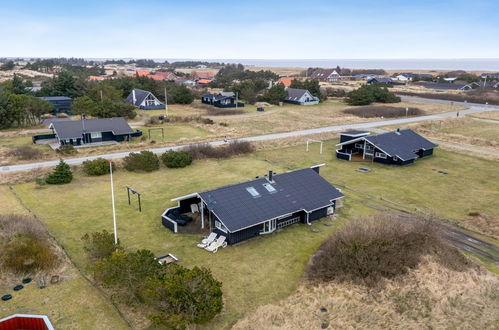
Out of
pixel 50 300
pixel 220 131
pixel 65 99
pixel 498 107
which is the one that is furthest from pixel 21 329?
pixel 498 107

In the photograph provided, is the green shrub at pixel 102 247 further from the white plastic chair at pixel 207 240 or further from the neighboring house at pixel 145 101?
the neighboring house at pixel 145 101

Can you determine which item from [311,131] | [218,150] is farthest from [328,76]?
[218,150]

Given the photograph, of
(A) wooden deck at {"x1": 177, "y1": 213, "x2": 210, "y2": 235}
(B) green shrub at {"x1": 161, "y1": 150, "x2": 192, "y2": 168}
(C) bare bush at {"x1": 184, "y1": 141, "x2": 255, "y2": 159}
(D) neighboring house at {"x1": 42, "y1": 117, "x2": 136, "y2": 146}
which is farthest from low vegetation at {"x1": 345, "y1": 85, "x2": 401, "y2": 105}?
(A) wooden deck at {"x1": 177, "y1": 213, "x2": 210, "y2": 235}

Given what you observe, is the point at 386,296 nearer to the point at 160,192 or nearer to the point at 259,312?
the point at 259,312

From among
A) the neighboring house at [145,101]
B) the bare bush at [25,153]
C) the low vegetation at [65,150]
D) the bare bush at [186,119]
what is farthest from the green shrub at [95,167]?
the neighboring house at [145,101]

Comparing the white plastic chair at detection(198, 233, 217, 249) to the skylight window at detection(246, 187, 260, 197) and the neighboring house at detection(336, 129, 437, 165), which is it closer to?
the skylight window at detection(246, 187, 260, 197)
